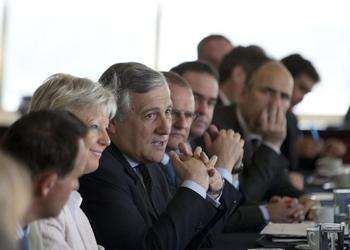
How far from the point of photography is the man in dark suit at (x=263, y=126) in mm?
4531

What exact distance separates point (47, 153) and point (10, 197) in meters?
0.43

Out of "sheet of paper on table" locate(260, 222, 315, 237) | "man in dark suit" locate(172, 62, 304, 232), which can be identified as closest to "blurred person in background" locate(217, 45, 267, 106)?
"man in dark suit" locate(172, 62, 304, 232)

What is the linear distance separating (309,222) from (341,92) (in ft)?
23.2

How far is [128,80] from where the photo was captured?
122 inches

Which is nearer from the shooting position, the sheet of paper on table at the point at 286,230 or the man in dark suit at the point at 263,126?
the sheet of paper on table at the point at 286,230

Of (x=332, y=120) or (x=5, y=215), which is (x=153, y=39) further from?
(x=5, y=215)

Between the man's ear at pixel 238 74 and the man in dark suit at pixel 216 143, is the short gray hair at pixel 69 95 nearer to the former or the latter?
the man in dark suit at pixel 216 143

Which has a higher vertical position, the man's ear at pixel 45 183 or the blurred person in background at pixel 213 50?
the man's ear at pixel 45 183

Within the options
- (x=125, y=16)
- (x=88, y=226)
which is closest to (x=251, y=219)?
(x=88, y=226)

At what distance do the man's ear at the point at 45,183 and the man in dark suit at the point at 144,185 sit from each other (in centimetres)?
107

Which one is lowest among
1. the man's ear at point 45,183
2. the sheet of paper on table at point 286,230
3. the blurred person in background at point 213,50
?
the blurred person in background at point 213,50

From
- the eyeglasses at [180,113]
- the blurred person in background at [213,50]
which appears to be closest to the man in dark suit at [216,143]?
the eyeglasses at [180,113]

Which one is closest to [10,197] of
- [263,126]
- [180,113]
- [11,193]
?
[11,193]

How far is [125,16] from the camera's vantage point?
10305 mm
